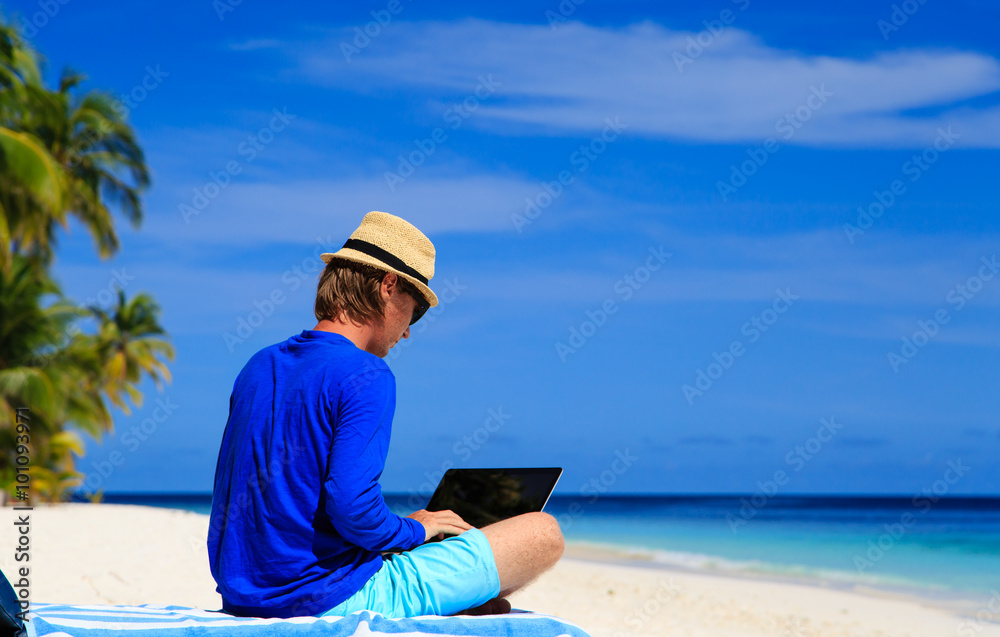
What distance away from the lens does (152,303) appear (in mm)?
31141

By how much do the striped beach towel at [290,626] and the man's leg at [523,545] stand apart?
0.13 m

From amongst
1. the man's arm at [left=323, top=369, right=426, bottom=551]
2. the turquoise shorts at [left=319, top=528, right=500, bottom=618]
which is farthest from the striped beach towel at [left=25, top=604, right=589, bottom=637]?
the man's arm at [left=323, top=369, right=426, bottom=551]

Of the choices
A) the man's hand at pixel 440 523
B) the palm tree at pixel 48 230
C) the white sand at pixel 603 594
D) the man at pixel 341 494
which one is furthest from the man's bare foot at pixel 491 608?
the palm tree at pixel 48 230

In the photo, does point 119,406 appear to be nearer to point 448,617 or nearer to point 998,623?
point 998,623

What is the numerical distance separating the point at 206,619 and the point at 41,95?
17310mm

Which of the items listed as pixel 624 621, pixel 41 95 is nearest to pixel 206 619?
pixel 624 621

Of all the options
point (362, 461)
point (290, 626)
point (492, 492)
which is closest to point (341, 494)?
point (362, 461)

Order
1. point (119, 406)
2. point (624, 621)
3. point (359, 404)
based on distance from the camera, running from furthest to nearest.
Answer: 1. point (119, 406)
2. point (624, 621)
3. point (359, 404)

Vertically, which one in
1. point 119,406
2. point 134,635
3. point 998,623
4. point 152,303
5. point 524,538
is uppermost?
point 152,303

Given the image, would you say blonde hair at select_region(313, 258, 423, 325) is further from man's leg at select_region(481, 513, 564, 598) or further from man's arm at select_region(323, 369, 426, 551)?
man's leg at select_region(481, 513, 564, 598)

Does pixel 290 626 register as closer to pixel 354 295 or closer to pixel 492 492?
pixel 492 492

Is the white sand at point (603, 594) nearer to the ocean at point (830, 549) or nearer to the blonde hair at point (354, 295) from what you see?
the ocean at point (830, 549)

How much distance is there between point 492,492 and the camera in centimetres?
303

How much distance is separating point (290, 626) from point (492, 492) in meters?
0.90
